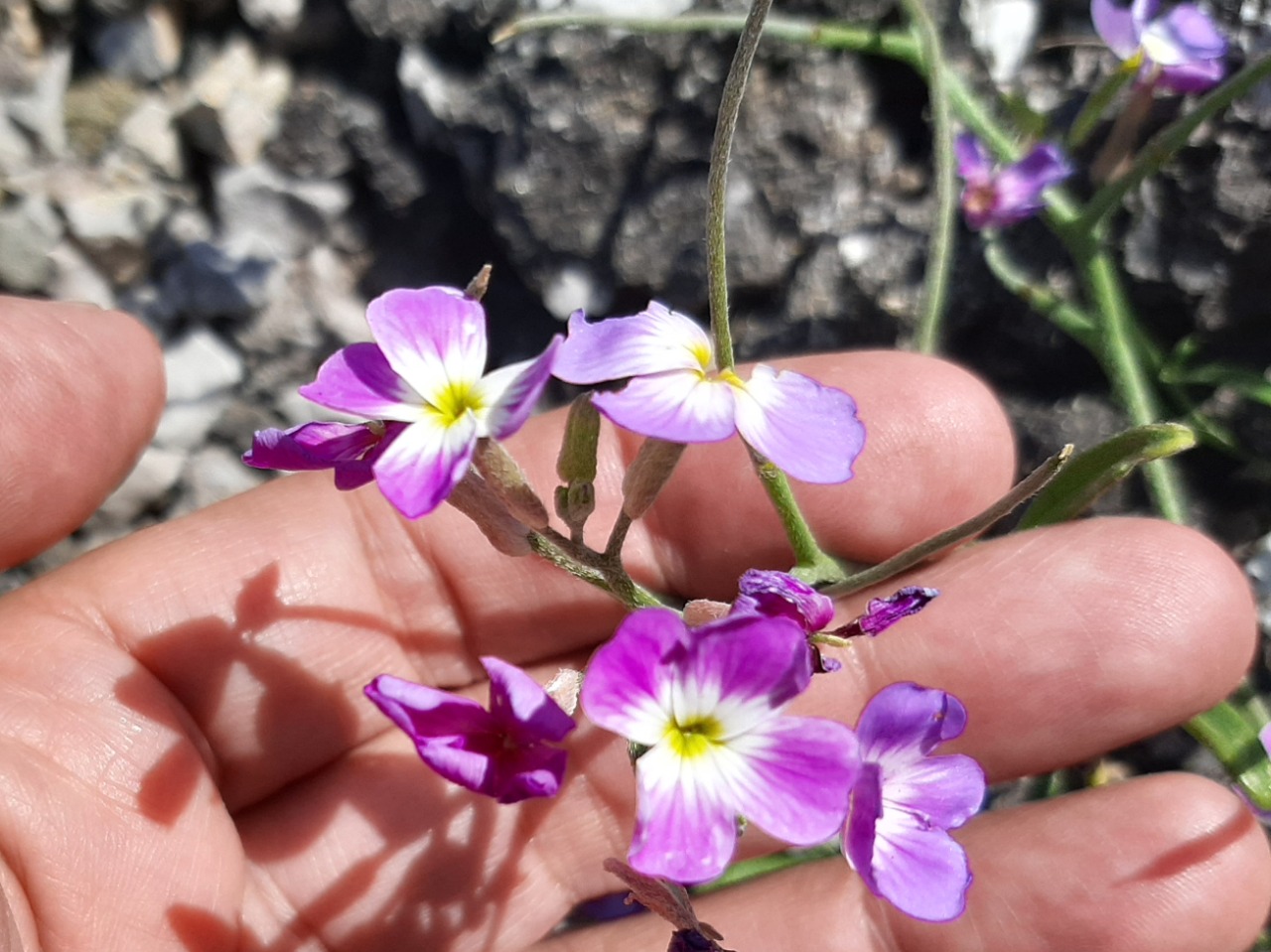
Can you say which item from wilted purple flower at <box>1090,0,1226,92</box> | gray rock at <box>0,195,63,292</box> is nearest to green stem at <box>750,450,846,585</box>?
wilted purple flower at <box>1090,0,1226,92</box>

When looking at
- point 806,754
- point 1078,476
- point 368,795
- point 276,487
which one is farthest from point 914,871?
point 276,487

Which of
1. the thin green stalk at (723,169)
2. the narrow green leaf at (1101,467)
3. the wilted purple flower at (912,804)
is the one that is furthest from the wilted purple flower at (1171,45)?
the wilted purple flower at (912,804)

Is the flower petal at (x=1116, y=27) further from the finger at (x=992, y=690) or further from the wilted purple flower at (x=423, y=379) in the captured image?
the wilted purple flower at (x=423, y=379)

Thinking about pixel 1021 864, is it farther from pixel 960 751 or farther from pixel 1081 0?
pixel 1081 0

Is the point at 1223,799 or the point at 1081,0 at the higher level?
the point at 1081,0

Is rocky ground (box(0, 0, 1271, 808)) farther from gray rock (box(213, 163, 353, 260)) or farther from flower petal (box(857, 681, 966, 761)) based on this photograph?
flower petal (box(857, 681, 966, 761))

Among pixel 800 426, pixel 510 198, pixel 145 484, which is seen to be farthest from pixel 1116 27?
pixel 145 484
